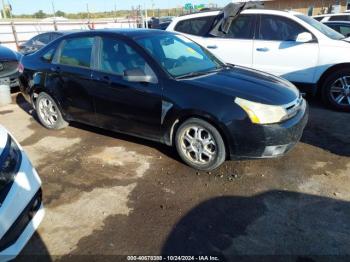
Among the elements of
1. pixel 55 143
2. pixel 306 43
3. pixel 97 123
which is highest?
pixel 306 43

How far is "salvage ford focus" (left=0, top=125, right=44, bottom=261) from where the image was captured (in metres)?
2.52

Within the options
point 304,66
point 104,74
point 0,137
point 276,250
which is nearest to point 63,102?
point 104,74

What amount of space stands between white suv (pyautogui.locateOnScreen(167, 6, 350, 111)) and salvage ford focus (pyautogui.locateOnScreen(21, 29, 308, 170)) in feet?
6.76

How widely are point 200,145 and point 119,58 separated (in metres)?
1.60

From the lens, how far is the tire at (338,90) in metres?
6.19

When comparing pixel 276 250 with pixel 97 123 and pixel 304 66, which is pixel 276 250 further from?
pixel 304 66

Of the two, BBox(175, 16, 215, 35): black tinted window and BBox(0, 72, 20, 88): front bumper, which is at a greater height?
BBox(175, 16, 215, 35): black tinted window

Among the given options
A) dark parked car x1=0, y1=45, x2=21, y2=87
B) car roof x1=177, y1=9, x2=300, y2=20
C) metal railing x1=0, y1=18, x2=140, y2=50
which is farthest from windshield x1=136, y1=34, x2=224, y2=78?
metal railing x1=0, y1=18, x2=140, y2=50

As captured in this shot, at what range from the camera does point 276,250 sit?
2828 mm

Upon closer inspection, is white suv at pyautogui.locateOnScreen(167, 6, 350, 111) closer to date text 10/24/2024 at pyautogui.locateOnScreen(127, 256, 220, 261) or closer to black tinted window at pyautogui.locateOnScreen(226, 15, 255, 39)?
black tinted window at pyautogui.locateOnScreen(226, 15, 255, 39)

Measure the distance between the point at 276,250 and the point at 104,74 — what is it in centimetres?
307

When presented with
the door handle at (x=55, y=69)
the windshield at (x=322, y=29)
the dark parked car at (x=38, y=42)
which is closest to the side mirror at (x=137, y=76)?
the door handle at (x=55, y=69)

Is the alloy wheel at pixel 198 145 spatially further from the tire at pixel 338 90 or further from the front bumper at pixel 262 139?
the tire at pixel 338 90

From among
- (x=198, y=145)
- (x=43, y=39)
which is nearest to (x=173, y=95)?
(x=198, y=145)
